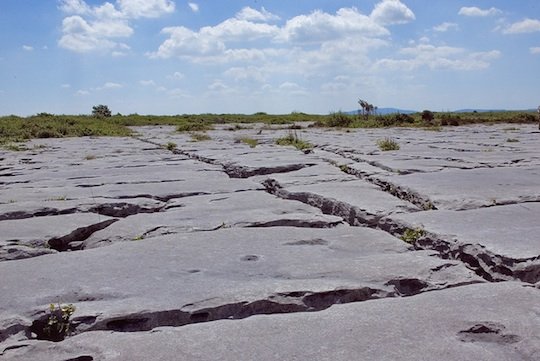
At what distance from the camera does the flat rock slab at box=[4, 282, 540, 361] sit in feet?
5.73

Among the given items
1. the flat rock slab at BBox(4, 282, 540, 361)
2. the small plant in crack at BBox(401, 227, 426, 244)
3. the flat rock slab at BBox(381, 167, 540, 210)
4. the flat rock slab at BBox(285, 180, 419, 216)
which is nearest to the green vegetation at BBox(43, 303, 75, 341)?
the flat rock slab at BBox(4, 282, 540, 361)

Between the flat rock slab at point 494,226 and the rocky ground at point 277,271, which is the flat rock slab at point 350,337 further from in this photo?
the flat rock slab at point 494,226

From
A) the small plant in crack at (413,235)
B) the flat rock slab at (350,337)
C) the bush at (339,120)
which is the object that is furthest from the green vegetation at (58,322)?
the bush at (339,120)

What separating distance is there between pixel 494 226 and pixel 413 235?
44cm

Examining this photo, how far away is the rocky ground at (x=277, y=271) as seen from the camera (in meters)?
1.84

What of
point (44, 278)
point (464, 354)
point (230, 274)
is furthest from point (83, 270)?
point (464, 354)

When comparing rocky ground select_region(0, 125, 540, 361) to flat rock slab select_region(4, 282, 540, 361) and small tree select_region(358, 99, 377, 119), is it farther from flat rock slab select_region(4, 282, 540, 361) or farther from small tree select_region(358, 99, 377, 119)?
small tree select_region(358, 99, 377, 119)

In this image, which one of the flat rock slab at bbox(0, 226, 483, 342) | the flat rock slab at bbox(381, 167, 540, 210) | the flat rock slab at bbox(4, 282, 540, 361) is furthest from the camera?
the flat rock slab at bbox(381, 167, 540, 210)

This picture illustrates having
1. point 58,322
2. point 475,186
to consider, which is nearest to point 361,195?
point 475,186

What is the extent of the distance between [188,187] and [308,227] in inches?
77.1

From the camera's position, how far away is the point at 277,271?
2.54 meters

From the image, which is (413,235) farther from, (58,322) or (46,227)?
(46,227)

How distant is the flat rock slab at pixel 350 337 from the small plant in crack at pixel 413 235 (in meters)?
0.95

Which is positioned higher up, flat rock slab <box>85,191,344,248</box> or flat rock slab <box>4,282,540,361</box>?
flat rock slab <box>85,191,344,248</box>
